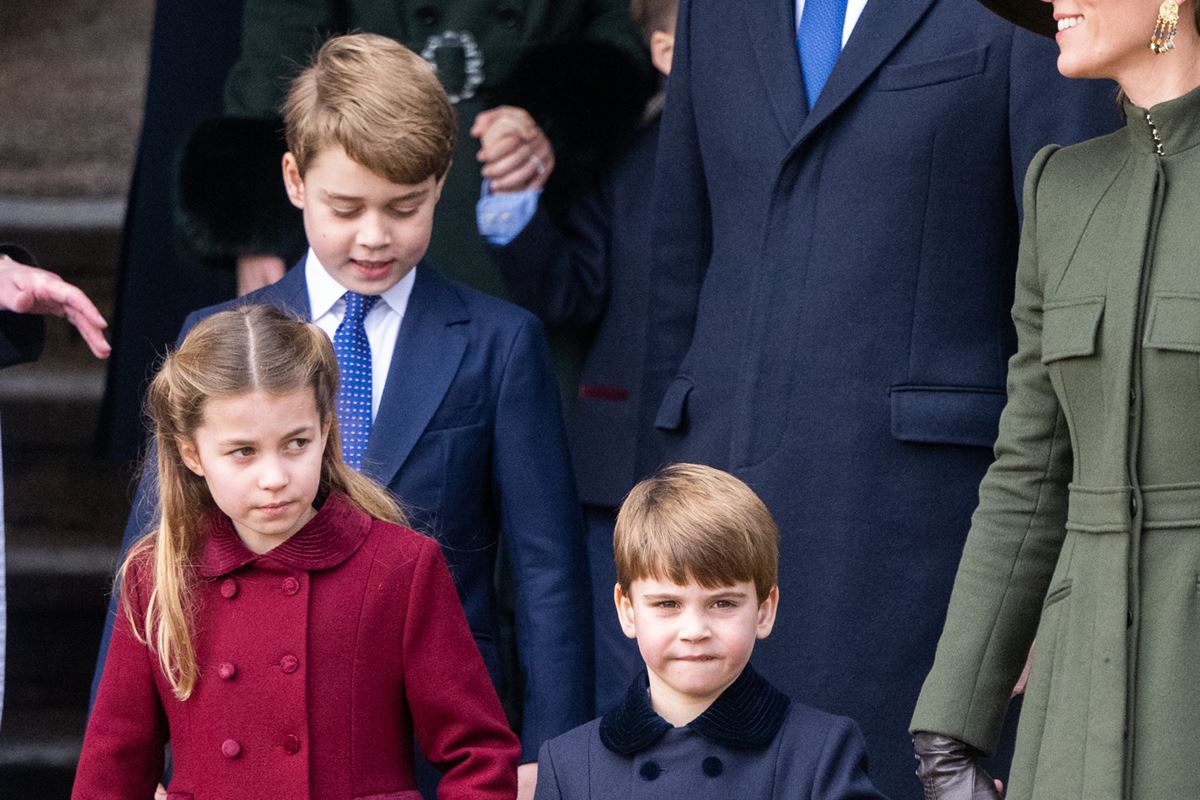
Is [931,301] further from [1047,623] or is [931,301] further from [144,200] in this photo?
[144,200]

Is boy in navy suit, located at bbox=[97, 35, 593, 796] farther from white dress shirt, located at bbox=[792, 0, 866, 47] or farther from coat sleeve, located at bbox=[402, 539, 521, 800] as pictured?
white dress shirt, located at bbox=[792, 0, 866, 47]

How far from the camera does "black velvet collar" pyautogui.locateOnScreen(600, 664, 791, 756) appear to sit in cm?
279

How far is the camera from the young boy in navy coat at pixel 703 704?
2.78 meters

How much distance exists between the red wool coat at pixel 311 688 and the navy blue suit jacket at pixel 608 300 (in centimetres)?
152

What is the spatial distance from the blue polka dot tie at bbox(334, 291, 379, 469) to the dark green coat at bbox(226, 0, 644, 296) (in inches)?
42.5

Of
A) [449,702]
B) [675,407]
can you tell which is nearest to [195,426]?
[449,702]

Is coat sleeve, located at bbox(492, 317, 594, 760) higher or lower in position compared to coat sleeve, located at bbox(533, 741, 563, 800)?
higher

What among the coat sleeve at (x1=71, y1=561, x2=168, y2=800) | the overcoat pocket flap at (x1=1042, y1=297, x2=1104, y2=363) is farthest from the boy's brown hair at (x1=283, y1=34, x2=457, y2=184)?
the overcoat pocket flap at (x1=1042, y1=297, x2=1104, y2=363)

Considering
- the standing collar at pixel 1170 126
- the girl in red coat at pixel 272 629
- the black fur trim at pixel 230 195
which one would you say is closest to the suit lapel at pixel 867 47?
the standing collar at pixel 1170 126

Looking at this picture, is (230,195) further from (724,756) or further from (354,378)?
(724,756)

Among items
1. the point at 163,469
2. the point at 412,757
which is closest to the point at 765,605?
the point at 412,757

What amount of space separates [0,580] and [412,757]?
97 centimetres

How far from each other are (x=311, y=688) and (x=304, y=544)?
197mm

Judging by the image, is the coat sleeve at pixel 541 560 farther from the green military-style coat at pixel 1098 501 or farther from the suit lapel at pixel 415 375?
the green military-style coat at pixel 1098 501
